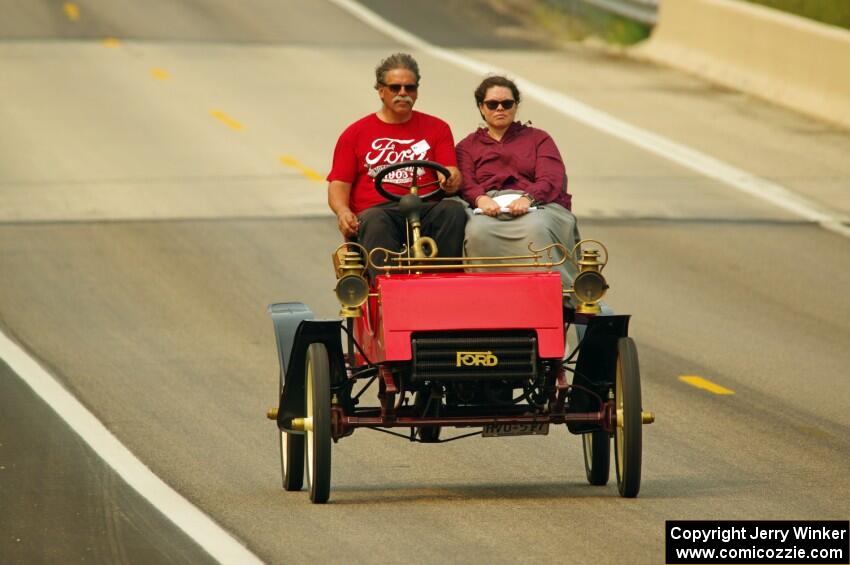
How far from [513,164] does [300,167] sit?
1304 centimetres

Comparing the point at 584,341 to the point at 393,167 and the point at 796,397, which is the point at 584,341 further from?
the point at 796,397

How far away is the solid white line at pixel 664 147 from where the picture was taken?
22.1m

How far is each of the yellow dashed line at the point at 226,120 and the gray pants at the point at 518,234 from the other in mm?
16128

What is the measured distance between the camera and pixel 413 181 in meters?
10.7

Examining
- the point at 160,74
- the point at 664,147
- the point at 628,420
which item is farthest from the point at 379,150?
the point at 160,74

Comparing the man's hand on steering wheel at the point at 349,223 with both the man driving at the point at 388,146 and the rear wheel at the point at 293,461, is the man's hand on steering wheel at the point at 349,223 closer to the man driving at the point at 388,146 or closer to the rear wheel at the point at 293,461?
the man driving at the point at 388,146

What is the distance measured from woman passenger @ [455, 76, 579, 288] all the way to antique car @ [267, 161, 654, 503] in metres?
0.09

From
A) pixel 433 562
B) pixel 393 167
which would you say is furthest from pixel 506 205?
pixel 433 562

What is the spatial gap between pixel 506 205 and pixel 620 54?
78.8 ft

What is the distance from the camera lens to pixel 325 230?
2055cm

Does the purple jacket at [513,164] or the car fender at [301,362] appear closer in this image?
the car fender at [301,362]

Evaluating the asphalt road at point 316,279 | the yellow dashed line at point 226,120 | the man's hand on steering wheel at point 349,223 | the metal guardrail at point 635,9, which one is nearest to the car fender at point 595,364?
the asphalt road at point 316,279

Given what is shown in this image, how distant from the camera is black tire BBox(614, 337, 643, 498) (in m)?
9.80

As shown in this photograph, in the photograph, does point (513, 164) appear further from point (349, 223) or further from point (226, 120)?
point (226, 120)
